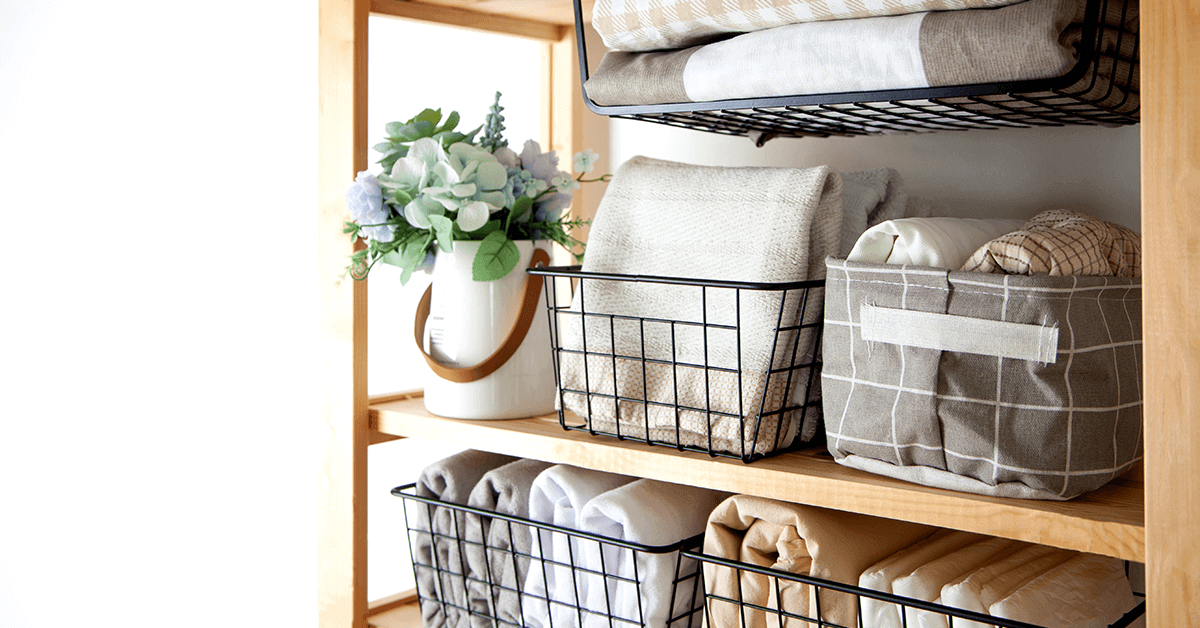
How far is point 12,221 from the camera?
1.65m

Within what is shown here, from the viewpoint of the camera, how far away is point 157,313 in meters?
1.60

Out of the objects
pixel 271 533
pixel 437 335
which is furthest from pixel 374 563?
pixel 437 335

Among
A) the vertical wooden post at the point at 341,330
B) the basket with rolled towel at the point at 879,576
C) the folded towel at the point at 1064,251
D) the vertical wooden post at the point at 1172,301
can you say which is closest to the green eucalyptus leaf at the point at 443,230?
the vertical wooden post at the point at 341,330

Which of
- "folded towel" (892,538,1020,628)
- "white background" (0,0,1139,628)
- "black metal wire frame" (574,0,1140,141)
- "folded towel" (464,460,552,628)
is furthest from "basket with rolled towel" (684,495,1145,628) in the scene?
"white background" (0,0,1139,628)

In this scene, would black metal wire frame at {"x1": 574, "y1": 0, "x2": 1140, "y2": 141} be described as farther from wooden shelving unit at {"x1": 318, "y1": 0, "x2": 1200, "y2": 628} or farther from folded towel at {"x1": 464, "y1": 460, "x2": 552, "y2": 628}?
folded towel at {"x1": 464, "y1": 460, "x2": 552, "y2": 628}

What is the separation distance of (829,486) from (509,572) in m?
0.37

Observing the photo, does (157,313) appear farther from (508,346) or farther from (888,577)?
(888,577)

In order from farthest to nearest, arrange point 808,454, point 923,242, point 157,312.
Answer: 1. point 157,312
2. point 808,454
3. point 923,242

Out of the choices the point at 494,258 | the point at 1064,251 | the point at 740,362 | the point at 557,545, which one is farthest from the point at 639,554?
the point at 1064,251

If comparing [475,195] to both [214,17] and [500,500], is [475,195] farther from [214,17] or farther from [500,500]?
[214,17]

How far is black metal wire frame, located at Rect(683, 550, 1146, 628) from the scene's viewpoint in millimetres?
648

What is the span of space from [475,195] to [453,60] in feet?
1.47

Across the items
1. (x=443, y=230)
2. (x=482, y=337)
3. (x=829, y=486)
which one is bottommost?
(x=829, y=486)

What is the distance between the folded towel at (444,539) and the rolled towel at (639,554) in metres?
0.16
